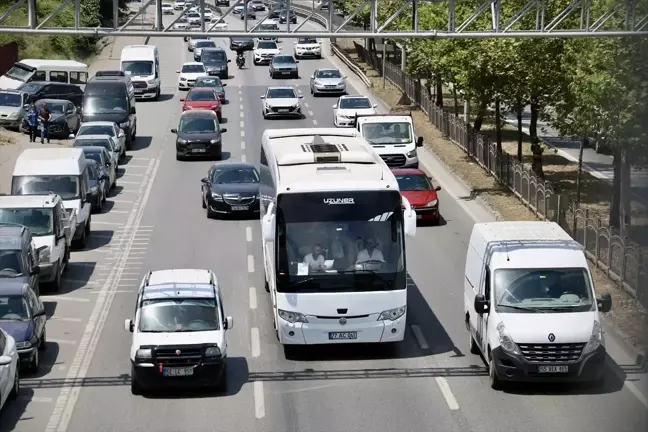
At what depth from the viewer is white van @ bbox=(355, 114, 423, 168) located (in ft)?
143

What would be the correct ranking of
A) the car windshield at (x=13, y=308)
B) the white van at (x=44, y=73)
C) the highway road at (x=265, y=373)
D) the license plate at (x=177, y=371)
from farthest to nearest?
1. the white van at (x=44, y=73)
2. the car windshield at (x=13, y=308)
3. the license plate at (x=177, y=371)
4. the highway road at (x=265, y=373)

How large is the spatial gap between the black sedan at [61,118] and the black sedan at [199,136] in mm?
6564

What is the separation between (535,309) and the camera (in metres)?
21.3

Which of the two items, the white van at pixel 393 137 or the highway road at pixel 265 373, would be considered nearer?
the highway road at pixel 265 373

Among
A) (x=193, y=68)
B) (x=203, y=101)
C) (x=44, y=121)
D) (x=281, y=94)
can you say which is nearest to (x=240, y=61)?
(x=193, y=68)

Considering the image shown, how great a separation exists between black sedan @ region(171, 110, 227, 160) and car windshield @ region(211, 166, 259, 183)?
30.6ft

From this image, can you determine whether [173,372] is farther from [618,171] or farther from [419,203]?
[618,171]

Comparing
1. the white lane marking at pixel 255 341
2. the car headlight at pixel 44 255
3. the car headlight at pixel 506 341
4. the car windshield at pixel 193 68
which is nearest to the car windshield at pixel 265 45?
the car windshield at pixel 193 68

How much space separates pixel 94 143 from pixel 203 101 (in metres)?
12.6

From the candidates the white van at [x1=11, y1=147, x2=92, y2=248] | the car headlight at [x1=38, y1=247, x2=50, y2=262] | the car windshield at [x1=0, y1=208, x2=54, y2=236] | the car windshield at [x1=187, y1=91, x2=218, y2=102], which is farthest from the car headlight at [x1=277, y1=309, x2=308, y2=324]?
the car windshield at [x1=187, y1=91, x2=218, y2=102]

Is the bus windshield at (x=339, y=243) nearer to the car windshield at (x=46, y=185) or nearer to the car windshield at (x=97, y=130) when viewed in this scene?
the car windshield at (x=46, y=185)

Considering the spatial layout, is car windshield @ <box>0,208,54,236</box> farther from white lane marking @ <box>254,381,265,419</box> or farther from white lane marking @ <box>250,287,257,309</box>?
white lane marking @ <box>254,381,265,419</box>

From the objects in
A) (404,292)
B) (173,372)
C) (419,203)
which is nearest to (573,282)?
(404,292)

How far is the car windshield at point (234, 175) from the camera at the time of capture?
3747cm
